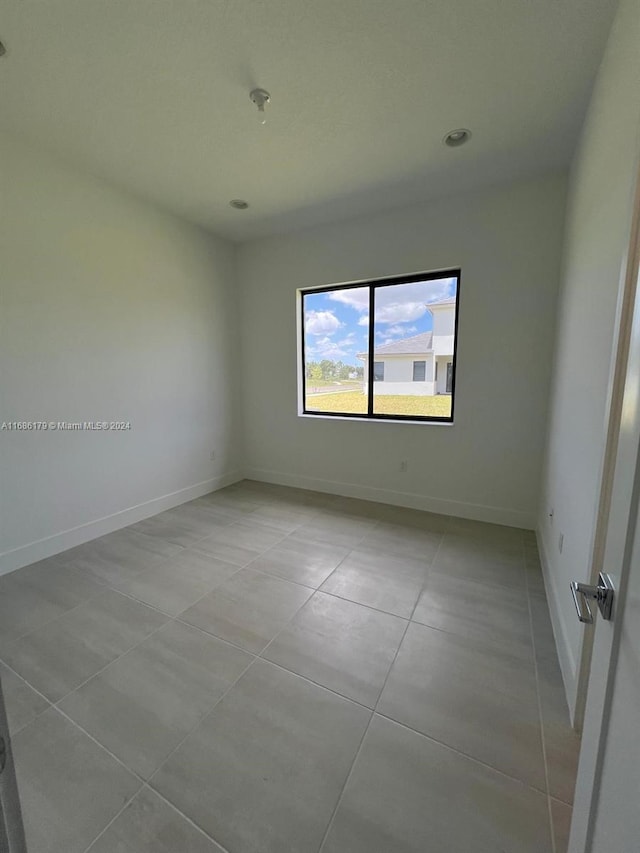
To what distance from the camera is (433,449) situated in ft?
10.8

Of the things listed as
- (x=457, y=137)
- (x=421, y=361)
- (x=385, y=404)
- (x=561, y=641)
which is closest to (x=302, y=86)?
(x=457, y=137)

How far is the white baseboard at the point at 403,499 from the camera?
2.99m

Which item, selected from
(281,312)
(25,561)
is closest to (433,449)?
(281,312)

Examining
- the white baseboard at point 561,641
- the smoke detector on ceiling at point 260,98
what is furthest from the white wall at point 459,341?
the smoke detector on ceiling at point 260,98

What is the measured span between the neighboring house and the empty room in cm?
3

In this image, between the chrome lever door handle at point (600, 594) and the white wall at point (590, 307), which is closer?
the chrome lever door handle at point (600, 594)

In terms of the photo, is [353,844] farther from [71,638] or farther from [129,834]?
[71,638]

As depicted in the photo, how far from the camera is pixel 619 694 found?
1.94 feet

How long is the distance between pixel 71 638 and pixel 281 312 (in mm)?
3352

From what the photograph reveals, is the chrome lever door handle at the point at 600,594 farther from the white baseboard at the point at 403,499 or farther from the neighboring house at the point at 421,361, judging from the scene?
the neighboring house at the point at 421,361

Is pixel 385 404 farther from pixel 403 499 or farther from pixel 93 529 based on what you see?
pixel 93 529

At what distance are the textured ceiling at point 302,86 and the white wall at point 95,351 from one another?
38cm

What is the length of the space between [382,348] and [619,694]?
10.5 feet

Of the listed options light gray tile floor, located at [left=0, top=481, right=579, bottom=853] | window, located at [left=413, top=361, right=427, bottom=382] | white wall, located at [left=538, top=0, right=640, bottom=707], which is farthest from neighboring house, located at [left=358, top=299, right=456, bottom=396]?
light gray tile floor, located at [left=0, top=481, right=579, bottom=853]
